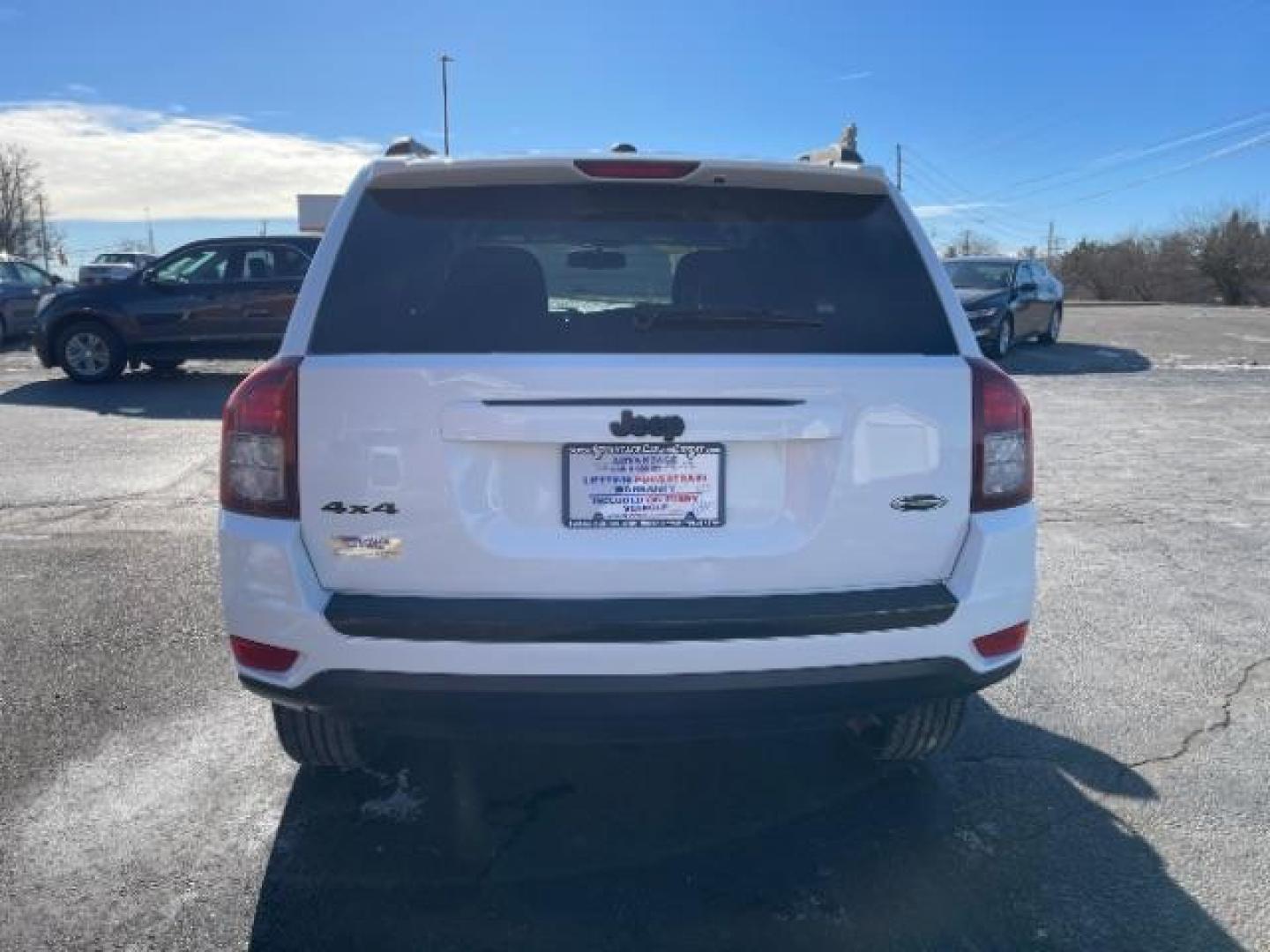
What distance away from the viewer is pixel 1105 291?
48.3 metres

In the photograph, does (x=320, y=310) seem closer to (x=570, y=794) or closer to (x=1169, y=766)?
(x=570, y=794)

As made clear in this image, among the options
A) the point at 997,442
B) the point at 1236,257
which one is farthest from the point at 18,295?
the point at 1236,257

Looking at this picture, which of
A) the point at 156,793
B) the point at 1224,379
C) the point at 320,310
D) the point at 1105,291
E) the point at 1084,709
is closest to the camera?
the point at 320,310

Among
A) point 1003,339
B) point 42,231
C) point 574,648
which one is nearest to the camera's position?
point 574,648

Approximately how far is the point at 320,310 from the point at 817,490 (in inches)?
52.4

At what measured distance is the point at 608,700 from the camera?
2441 millimetres

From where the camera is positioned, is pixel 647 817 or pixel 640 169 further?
pixel 647 817

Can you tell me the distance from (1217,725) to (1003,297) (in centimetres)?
1329

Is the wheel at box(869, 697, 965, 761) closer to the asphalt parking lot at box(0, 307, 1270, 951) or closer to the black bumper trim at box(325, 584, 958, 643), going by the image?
the asphalt parking lot at box(0, 307, 1270, 951)

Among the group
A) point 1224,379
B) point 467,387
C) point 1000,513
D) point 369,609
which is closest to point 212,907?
point 369,609

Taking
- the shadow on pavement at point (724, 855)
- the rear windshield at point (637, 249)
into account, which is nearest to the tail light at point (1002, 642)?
the shadow on pavement at point (724, 855)

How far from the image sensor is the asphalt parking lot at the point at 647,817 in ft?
8.45

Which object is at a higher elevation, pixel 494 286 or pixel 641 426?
pixel 494 286

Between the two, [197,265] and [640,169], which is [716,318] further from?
[197,265]
